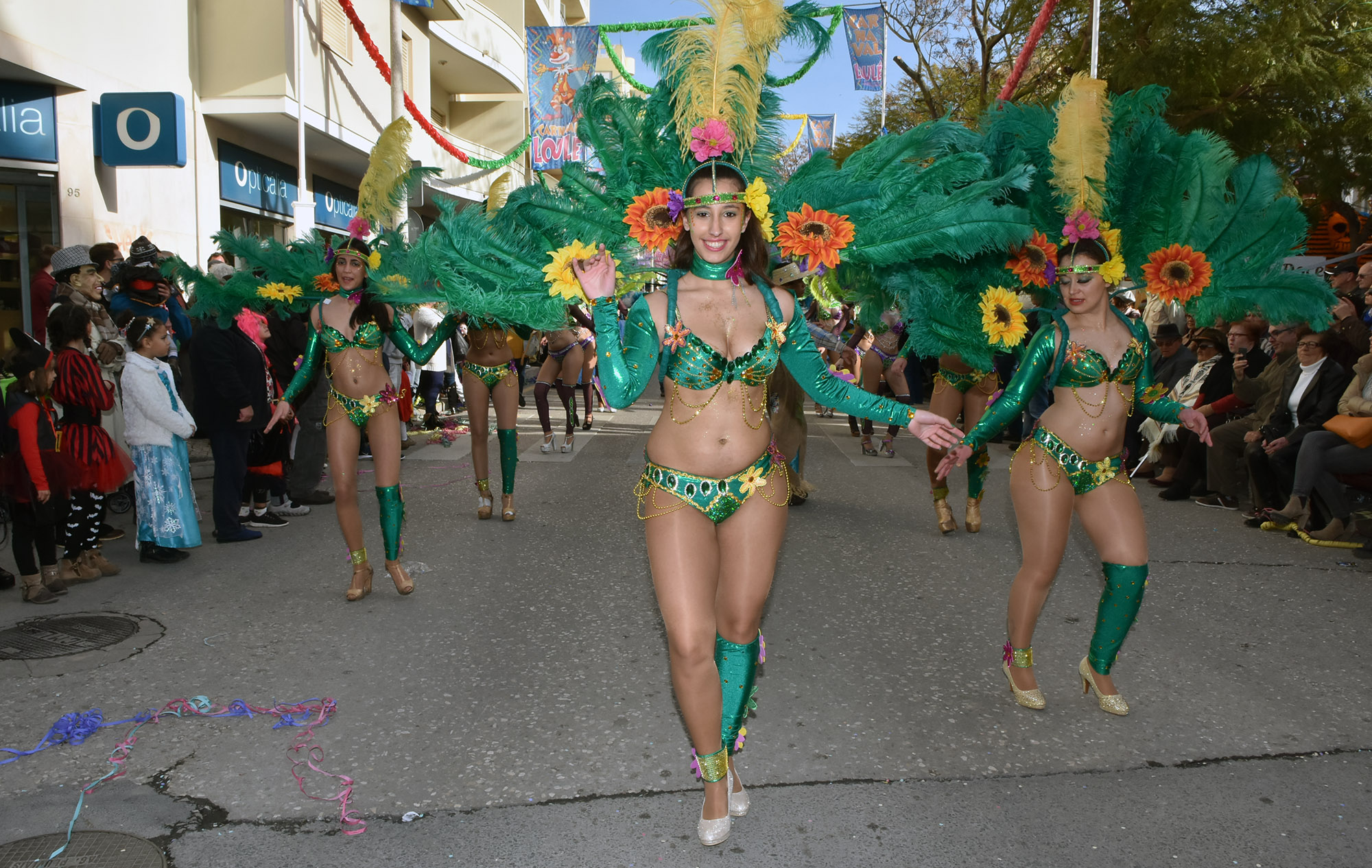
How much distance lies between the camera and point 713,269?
Answer: 326cm

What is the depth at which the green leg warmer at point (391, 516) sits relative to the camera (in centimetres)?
583

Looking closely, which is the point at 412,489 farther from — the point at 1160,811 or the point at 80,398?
the point at 1160,811

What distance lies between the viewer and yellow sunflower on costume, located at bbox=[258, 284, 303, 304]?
5867 mm

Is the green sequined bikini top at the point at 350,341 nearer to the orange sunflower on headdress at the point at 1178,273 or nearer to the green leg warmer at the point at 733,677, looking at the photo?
the green leg warmer at the point at 733,677

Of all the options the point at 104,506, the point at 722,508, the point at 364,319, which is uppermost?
the point at 364,319

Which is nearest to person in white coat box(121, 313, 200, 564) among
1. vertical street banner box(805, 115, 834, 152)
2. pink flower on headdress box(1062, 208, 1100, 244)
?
pink flower on headdress box(1062, 208, 1100, 244)

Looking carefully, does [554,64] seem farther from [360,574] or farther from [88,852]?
[88,852]

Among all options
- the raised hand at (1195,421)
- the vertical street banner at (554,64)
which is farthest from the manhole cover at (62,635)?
the vertical street banner at (554,64)

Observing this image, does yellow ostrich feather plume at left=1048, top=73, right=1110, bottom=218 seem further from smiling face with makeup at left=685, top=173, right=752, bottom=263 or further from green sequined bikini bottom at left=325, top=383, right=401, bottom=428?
green sequined bikini bottom at left=325, top=383, right=401, bottom=428

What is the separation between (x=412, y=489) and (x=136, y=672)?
491cm

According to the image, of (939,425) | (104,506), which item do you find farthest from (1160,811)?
(104,506)

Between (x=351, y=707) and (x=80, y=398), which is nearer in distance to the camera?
(x=351, y=707)

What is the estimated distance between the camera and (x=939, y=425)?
3.31 m

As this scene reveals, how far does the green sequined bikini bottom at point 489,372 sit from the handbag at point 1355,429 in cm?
634
